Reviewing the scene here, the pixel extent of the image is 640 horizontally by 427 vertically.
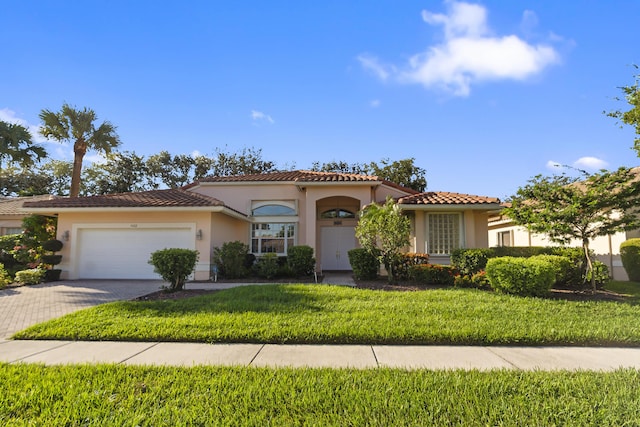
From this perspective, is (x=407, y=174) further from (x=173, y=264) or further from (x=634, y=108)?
(x=173, y=264)

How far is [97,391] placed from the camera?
10.7ft

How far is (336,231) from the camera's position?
17.6 meters

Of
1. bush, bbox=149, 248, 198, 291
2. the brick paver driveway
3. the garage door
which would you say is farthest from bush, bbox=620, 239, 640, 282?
the brick paver driveway

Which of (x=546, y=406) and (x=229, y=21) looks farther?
(x=229, y=21)

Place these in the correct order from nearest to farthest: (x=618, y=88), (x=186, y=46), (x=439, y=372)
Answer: (x=439, y=372) < (x=186, y=46) < (x=618, y=88)

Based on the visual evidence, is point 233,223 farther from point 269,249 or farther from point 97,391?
point 97,391

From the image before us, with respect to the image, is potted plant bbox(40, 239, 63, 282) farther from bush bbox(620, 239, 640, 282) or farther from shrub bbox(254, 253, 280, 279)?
bush bbox(620, 239, 640, 282)

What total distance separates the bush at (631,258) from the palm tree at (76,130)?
25187 millimetres

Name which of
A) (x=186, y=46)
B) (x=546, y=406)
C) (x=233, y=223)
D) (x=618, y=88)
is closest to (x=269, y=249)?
(x=233, y=223)

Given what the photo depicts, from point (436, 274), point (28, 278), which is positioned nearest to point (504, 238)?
point (436, 274)

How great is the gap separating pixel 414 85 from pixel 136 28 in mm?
8533

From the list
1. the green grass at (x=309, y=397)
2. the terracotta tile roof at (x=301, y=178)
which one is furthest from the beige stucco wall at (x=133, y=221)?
the green grass at (x=309, y=397)

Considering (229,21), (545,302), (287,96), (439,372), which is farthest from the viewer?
(287,96)

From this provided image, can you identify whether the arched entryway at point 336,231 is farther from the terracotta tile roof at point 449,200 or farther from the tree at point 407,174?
the tree at point 407,174
